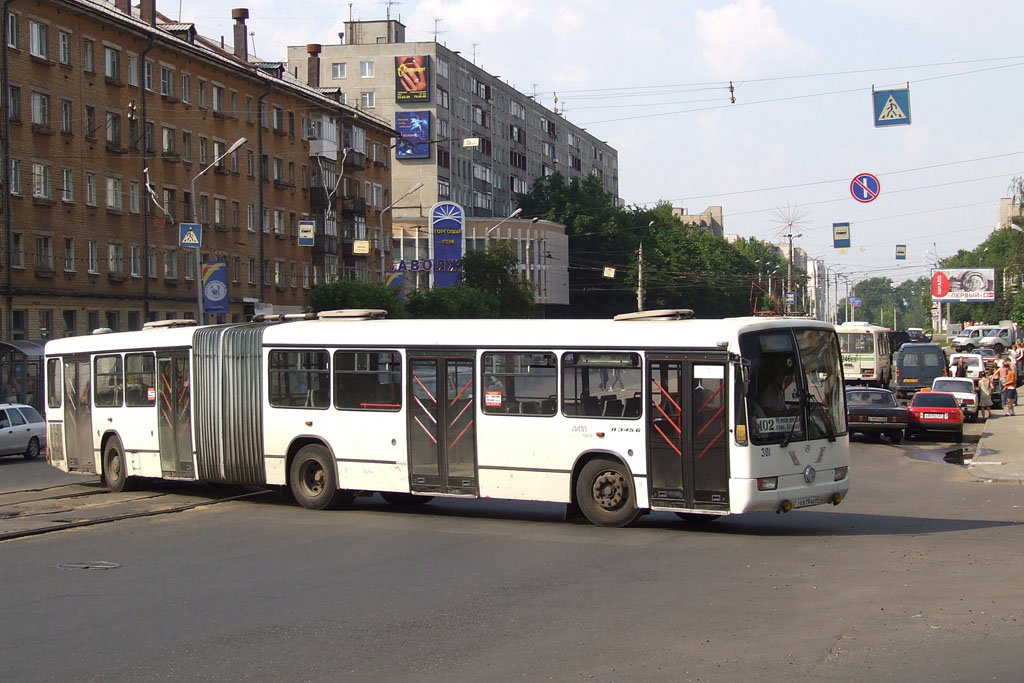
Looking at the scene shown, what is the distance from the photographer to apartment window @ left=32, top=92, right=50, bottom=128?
4675 centimetres

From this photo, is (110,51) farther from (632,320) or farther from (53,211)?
(632,320)

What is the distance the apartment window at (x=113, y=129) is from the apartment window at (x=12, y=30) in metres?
6.05

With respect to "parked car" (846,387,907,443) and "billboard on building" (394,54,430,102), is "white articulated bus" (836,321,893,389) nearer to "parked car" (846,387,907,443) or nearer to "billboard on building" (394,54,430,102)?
"parked car" (846,387,907,443)

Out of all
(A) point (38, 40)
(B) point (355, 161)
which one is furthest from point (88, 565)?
(B) point (355, 161)

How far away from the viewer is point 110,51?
52.1 m

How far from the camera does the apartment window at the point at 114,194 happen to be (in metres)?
51.2

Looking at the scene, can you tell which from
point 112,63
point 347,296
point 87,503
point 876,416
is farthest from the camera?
point 347,296

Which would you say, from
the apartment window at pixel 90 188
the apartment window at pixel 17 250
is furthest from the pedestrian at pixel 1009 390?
the apartment window at pixel 90 188

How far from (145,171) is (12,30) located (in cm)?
790

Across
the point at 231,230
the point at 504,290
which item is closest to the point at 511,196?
the point at 504,290

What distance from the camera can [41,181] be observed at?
47219 millimetres

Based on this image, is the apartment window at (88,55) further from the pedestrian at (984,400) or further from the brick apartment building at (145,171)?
the pedestrian at (984,400)

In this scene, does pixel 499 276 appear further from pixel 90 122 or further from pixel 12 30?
pixel 12 30

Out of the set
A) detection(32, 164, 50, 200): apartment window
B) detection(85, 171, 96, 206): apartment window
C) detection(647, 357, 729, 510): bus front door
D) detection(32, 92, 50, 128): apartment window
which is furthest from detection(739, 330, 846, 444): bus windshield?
detection(85, 171, 96, 206): apartment window
